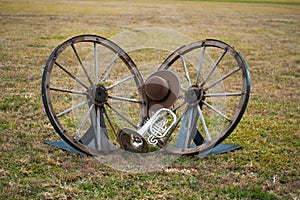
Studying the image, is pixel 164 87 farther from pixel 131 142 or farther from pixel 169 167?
pixel 169 167

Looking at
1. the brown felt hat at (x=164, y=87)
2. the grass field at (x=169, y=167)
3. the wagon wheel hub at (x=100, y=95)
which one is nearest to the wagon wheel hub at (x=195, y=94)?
the brown felt hat at (x=164, y=87)

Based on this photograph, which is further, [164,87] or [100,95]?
[164,87]

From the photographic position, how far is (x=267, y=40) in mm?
17766

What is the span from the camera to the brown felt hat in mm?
4977

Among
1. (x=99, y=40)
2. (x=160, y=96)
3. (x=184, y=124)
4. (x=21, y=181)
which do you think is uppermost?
(x=99, y=40)

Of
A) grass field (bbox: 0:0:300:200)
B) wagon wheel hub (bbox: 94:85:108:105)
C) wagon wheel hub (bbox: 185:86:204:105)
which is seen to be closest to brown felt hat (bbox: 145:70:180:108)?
wagon wheel hub (bbox: 185:86:204:105)

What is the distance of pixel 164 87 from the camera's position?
16.3ft

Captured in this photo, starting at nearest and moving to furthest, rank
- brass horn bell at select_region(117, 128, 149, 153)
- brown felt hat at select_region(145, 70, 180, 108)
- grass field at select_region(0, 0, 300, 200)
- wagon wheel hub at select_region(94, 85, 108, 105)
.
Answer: grass field at select_region(0, 0, 300, 200) < brass horn bell at select_region(117, 128, 149, 153) < wagon wheel hub at select_region(94, 85, 108, 105) < brown felt hat at select_region(145, 70, 180, 108)

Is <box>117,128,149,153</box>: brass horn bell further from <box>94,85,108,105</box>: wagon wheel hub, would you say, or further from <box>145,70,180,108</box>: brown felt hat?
<box>145,70,180,108</box>: brown felt hat

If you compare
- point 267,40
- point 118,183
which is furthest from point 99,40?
point 267,40

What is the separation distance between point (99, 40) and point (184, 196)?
2.00 meters

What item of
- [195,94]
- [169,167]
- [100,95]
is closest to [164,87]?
[195,94]

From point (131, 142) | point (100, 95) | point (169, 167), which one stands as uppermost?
point (100, 95)

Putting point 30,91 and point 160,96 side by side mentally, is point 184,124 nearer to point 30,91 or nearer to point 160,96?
point 160,96
